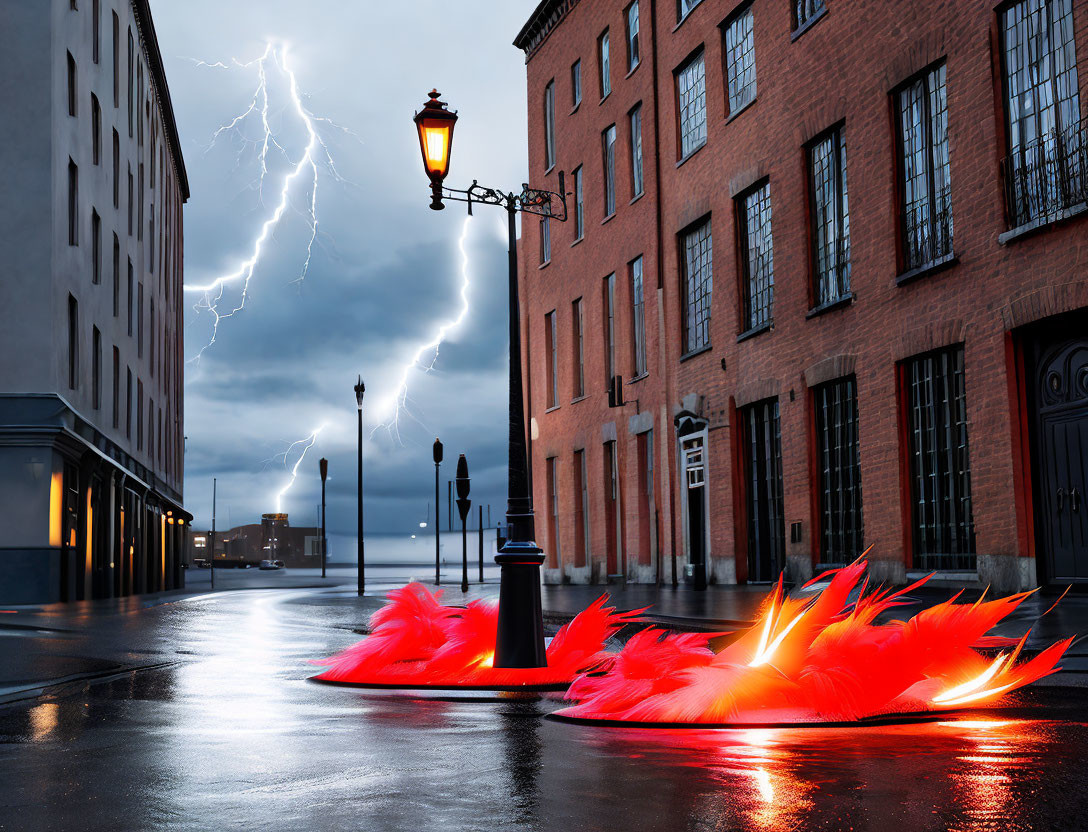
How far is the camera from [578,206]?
107 ft

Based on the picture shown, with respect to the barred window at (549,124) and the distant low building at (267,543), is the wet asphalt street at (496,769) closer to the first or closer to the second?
the barred window at (549,124)

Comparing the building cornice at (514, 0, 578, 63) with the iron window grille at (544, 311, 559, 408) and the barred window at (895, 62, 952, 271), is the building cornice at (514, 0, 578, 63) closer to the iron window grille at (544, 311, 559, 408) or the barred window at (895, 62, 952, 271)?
the iron window grille at (544, 311, 559, 408)

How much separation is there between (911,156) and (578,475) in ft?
53.6

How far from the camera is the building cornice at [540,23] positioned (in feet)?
110

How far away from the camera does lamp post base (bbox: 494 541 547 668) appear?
8.85 metres

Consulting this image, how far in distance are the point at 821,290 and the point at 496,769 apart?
16.8m

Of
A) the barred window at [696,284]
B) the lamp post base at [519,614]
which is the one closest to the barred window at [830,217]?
the barred window at [696,284]

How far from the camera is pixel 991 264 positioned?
1586 centimetres

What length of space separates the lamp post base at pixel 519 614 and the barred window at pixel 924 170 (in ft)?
33.4

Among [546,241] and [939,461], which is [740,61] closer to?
[939,461]

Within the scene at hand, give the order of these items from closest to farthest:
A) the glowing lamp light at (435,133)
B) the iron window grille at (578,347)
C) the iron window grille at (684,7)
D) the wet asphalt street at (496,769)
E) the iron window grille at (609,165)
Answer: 1. the wet asphalt street at (496,769)
2. the glowing lamp light at (435,133)
3. the iron window grille at (684,7)
4. the iron window grille at (609,165)
5. the iron window grille at (578,347)

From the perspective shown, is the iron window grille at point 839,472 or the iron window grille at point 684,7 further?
the iron window grille at point 684,7

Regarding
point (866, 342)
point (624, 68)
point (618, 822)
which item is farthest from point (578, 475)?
point (618, 822)

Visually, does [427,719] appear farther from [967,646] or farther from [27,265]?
[27,265]
